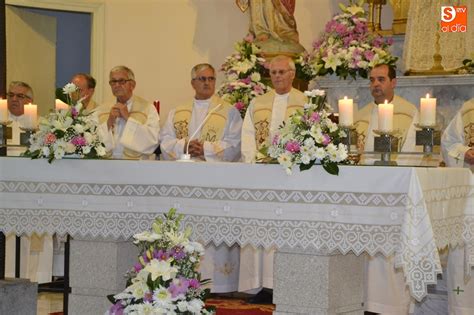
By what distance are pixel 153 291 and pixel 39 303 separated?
3.34 meters

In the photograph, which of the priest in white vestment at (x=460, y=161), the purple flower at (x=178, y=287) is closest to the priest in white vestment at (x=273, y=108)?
the priest in white vestment at (x=460, y=161)

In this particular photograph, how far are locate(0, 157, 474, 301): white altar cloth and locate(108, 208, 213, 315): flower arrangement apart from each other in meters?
0.70

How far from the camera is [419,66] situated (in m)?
9.91

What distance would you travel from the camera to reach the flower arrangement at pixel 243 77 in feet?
30.0

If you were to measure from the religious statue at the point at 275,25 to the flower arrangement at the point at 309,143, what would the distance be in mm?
4634

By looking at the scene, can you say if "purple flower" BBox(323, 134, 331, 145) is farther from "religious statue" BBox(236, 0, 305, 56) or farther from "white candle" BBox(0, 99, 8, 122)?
"religious statue" BBox(236, 0, 305, 56)

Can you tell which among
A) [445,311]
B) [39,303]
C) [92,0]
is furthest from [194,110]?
[92,0]

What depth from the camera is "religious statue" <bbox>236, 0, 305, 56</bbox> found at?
10469 mm

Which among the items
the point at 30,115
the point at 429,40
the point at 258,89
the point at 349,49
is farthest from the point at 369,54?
the point at 30,115

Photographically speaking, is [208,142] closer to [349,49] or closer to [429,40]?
[349,49]

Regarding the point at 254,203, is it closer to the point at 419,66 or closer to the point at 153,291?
the point at 153,291

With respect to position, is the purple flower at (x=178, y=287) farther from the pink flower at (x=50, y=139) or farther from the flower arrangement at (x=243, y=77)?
the flower arrangement at (x=243, y=77)

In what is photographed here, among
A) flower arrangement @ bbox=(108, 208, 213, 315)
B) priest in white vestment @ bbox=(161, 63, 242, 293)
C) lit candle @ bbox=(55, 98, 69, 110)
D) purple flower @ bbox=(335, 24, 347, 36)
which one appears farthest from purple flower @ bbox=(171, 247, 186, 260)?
purple flower @ bbox=(335, 24, 347, 36)

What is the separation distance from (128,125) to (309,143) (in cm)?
238
